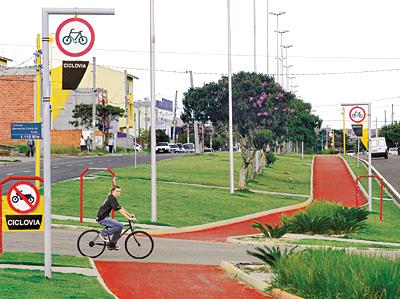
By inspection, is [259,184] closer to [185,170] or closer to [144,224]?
[185,170]

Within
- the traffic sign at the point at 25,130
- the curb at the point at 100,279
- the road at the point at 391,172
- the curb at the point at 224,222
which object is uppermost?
the traffic sign at the point at 25,130

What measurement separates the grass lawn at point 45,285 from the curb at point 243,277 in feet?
8.94

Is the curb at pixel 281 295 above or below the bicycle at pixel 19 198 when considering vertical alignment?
below

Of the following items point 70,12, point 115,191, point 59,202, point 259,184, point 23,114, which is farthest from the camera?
point 23,114

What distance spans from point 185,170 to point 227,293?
41060 mm

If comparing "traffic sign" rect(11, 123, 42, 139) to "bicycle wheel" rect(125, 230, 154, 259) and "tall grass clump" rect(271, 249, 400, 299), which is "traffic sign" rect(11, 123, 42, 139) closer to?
"bicycle wheel" rect(125, 230, 154, 259)

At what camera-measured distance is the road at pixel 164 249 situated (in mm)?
19156

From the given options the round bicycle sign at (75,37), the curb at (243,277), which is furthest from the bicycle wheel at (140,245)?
the round bicycle sign at (75,37)

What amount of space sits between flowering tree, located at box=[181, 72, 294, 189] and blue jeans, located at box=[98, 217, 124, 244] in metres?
27.6

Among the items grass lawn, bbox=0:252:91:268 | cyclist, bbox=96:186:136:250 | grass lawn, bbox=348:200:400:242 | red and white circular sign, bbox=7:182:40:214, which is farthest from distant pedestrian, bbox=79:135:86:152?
red and white circular sign, bbox=7:182:40:214

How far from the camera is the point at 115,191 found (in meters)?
17.9

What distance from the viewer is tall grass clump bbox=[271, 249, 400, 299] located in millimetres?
11577

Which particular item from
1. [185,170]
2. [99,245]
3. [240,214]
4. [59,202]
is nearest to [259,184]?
[185,170]

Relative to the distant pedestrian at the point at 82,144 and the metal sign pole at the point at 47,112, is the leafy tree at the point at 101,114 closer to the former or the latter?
the distant pedestrian at the point at 82,144
